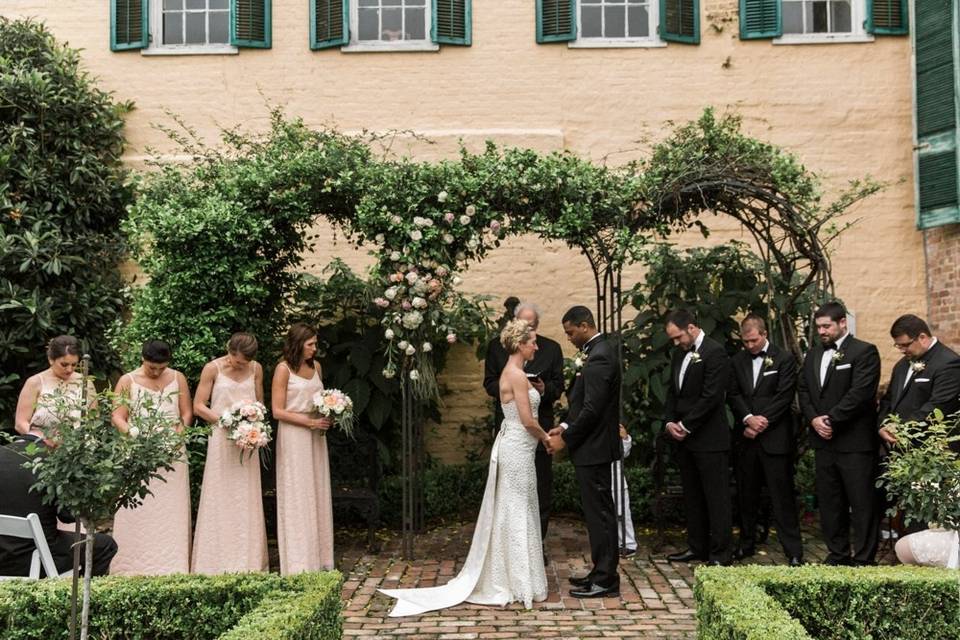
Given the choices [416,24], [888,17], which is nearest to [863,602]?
[888,17]

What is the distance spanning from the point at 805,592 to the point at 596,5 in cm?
780

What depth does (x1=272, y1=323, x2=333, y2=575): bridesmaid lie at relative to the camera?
7.23 meters

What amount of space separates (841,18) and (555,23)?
3310 millimetres

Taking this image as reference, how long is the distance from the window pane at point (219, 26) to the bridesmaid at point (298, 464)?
5242 millimetres

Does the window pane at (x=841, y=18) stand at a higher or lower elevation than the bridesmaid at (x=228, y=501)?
higher

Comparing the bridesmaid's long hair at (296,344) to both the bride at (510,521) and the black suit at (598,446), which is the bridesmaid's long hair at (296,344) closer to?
the bride at (510,521)

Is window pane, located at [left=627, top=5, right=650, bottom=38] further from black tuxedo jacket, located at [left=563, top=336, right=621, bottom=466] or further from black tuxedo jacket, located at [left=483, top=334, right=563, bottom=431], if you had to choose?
black tuxedo jacket, located at [left=563, top=336, right=621, bottom=466]

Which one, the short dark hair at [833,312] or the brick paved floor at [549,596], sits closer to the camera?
the brick paved floor at [549,596]

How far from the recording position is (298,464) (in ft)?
23.9

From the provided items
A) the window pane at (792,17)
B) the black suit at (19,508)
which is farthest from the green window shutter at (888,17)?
the black suit at (19,508)

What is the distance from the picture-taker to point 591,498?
6.68 m

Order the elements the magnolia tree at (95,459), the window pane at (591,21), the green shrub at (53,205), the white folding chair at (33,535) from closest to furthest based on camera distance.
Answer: the magnolia tree at (95,459), the white folding chair at (33,535), the green shrub at (53,205), the window pane at (591,21)

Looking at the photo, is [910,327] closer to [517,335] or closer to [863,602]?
[863,602]

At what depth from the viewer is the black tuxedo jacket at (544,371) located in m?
7.79
